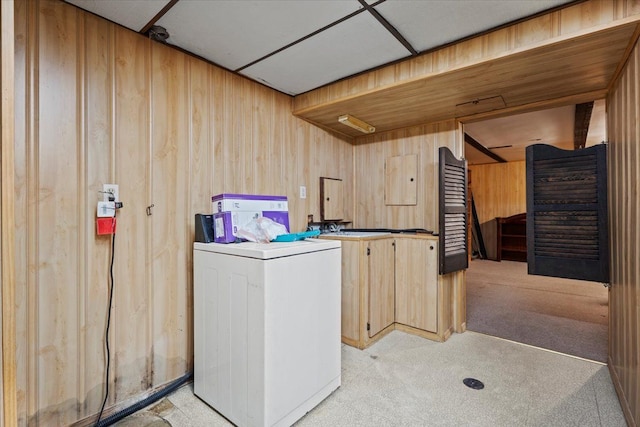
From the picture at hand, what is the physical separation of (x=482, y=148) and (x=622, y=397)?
4837mm

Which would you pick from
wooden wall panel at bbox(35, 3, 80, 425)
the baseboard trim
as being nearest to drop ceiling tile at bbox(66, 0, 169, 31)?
wooden wall panel at bbox(35, 3, 80, 425)

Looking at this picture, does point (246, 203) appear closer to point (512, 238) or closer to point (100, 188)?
point (100, 188)

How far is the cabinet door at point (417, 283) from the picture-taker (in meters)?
2.83

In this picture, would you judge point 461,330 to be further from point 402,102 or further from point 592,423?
point 402,102

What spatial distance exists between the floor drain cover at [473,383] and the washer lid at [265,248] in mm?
1298

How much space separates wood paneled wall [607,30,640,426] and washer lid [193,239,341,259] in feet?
5.23

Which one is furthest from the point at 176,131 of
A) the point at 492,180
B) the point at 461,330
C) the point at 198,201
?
the point at 492,180

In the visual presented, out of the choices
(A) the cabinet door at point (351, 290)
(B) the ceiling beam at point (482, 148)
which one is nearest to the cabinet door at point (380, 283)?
(A) the cabinet door at point (351, 290)

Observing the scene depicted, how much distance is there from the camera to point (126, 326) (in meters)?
1.82

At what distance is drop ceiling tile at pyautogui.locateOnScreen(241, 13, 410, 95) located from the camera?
185cm

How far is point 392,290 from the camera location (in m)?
3.02

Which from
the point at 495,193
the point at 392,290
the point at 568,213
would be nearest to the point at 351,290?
the point at 392,290

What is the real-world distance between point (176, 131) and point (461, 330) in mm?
2997

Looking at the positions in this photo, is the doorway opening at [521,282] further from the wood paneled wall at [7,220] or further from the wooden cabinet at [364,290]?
the wood paneled wall at [7,220]
